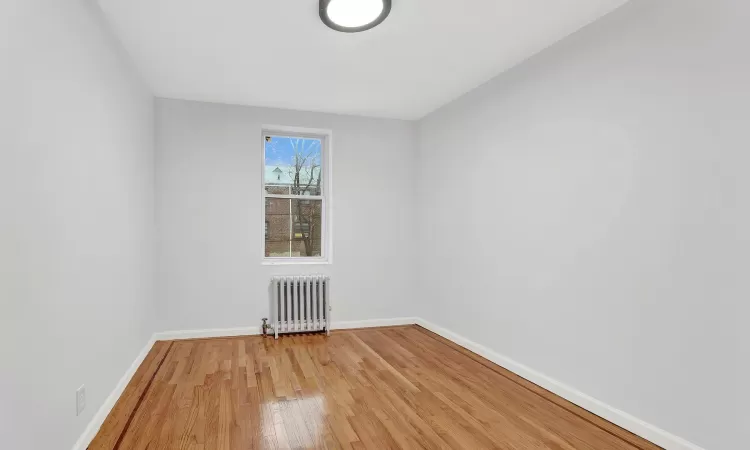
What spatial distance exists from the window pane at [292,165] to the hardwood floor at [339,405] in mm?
1978

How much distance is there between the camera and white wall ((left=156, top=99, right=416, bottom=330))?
182 inches

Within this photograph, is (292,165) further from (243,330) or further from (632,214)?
(632,214)

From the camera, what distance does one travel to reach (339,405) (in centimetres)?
291

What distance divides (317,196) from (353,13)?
286 cm

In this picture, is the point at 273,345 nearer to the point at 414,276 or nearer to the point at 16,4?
the point at 414,276

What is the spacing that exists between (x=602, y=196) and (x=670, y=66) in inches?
32.9

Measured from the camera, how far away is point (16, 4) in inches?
62.6

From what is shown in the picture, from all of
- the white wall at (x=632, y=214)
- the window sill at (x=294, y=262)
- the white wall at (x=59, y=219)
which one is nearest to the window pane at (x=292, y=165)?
the window sill at (x=294, y=262)

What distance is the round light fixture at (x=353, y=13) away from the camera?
2553 millimetres

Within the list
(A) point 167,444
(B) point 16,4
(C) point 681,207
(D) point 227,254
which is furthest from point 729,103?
(D) point 227,254

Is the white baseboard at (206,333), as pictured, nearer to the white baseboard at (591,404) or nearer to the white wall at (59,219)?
the white wall at (59,219)

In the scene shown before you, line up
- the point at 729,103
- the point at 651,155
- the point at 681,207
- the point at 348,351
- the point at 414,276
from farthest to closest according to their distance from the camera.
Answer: the point at 414,276
the point at 348,351
the point at 651,155
the point at 681,207
the point at 729,103

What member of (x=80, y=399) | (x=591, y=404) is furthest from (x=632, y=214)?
(x=80, y=399)

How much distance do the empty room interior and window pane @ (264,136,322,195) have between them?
4 centimetres
